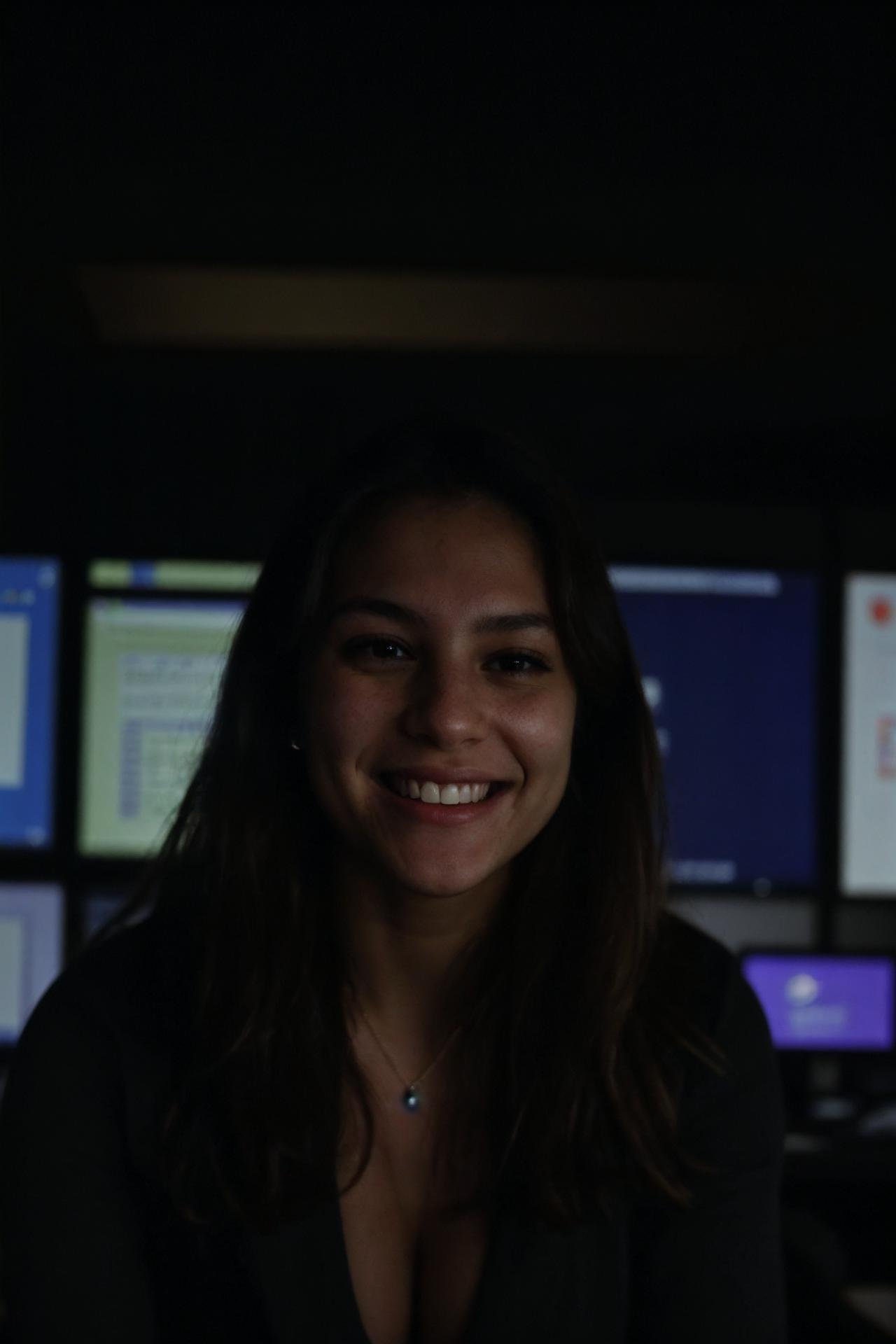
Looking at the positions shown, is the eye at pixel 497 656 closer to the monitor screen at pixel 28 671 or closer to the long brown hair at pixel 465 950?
the long brown hair at pixel 465 950

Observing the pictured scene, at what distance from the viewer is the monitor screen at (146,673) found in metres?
1.96

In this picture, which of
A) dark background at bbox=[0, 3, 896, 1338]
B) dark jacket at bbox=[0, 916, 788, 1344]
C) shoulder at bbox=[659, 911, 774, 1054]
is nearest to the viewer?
dark jacket at bbox=[0, 916, 788, 1344]

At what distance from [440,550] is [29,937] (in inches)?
47.9

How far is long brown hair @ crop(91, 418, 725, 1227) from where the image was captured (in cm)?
104

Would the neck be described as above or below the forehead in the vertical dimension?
below

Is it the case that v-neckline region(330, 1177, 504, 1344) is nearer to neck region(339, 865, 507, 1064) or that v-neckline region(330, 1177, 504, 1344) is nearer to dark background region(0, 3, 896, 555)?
neck region(339, 865, 507, 1064)

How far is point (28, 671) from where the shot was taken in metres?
1.95

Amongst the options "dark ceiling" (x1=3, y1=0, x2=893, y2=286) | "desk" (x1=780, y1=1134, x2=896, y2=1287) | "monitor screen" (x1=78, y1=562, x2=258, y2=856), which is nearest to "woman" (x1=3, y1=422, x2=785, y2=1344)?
"monitor screen" (x1=78, y1=562, x2=258, y2=856)

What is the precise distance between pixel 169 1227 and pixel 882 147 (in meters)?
2.08

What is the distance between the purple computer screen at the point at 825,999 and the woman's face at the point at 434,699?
1066 millimetres

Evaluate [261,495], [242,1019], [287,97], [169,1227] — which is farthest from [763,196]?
[169,1227]

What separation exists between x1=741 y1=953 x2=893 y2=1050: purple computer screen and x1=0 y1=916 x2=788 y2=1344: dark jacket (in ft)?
3.03

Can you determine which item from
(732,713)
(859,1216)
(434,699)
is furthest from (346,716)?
(859,1216)

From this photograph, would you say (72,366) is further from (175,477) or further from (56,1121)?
(56,1121)
